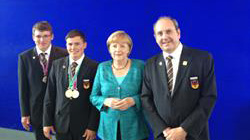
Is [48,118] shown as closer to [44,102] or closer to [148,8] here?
[44,102]

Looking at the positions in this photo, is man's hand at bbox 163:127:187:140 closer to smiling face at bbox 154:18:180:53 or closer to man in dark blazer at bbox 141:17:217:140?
man in dark blazer at bbox 141:17:217:140

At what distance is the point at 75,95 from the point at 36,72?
0.65 meters

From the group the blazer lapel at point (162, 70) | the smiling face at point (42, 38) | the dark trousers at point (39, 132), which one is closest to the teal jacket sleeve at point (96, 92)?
the blazer lapel at point (162, 70)

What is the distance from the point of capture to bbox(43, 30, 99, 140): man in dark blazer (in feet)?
8.30

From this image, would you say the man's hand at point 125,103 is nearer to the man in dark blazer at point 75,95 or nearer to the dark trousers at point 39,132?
the man in dark blazer at point 75,95

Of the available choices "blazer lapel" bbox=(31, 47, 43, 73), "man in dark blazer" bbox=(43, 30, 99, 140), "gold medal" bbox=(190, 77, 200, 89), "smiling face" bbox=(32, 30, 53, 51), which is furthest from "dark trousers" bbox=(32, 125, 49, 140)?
"gold medal" bbox=(190, 77, 200, 89)

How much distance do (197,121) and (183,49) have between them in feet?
2.04

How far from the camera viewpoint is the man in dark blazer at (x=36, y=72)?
2861 millimetres

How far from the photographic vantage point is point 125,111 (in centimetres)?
229

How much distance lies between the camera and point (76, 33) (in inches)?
101

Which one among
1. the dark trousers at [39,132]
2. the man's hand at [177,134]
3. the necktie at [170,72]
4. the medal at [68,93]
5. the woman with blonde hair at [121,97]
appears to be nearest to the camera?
the man's hand at [177,134]

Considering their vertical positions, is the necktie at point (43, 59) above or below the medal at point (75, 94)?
above

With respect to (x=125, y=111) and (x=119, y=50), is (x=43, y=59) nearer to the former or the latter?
(x=119, y=50)

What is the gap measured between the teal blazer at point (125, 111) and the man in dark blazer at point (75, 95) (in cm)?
20
